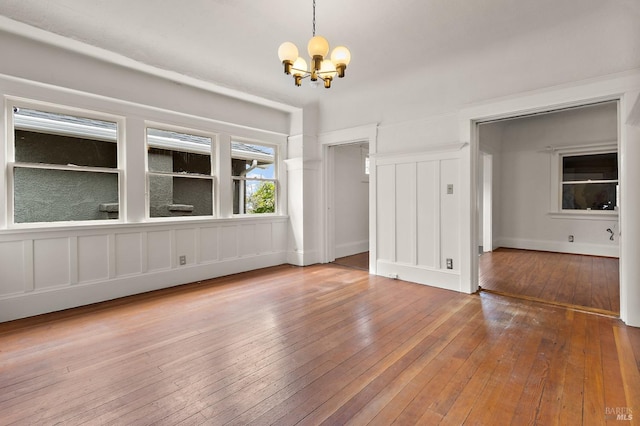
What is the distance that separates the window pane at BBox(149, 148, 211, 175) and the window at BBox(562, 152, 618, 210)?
24.3 ft

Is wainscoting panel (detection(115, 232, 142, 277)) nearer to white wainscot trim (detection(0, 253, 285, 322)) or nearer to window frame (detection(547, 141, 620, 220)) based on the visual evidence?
white wainscot trim (detection(0, 253, 285, 322))

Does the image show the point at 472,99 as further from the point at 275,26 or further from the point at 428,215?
the point at 275,26

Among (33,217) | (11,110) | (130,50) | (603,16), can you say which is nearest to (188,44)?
(130,50)

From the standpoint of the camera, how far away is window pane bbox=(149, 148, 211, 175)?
4.37 metres

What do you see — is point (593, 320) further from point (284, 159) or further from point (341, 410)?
point (284, 159)

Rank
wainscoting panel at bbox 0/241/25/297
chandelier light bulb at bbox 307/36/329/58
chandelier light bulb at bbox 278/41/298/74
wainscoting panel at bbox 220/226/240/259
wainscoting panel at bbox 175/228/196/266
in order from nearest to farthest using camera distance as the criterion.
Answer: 1. chandelier light bulb at bbox 307/36/329/58
2. chandelier light bulb at bbox 278/41/298/74
3. wainscoting panel at bbox 0/241/25/297
4. wainscoting panel at bbox 175/228/196/266
5. wainscoting panel at bbox 220/226/240/259

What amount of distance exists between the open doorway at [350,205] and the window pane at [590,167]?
4.35 metres

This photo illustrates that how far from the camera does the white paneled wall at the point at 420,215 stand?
421 cm

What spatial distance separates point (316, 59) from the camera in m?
2.69

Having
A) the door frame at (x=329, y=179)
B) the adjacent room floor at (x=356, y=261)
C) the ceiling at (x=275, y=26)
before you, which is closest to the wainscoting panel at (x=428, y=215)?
the door frame at (x=329, y=179)

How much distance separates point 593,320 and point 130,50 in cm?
572

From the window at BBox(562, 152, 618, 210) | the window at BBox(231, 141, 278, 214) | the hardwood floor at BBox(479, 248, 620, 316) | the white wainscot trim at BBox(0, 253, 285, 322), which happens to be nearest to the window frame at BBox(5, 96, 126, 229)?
the white wainscot trim at BBox(0, 253, 285, 322)

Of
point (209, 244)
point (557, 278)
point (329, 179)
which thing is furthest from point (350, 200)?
point (557, 278)

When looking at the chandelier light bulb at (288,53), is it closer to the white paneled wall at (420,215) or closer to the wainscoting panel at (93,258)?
the white paneled wall at (420,215)
